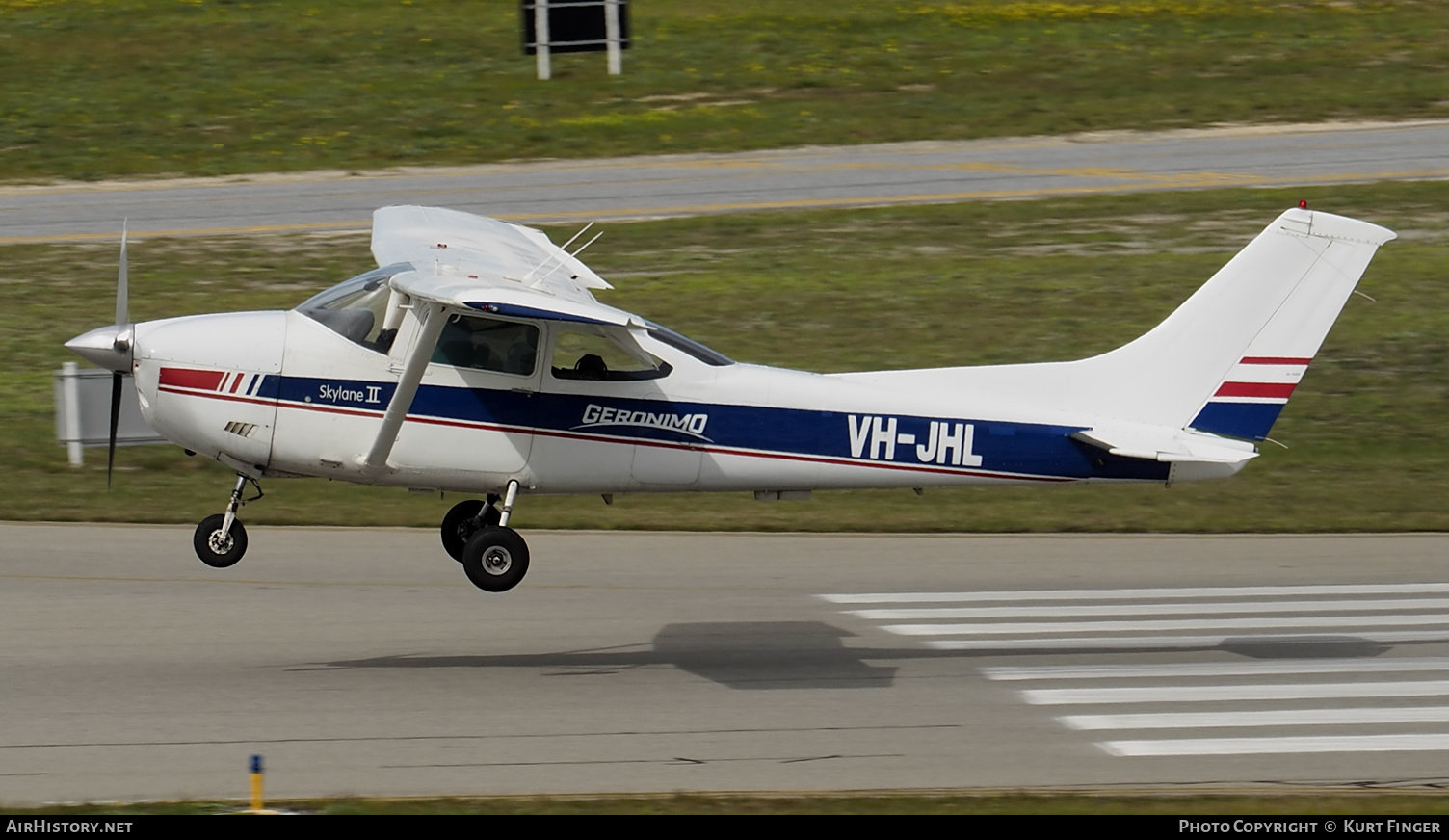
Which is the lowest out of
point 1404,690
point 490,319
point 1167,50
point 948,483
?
point 1404,690

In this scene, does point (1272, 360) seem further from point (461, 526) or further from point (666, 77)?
point (666, 77)

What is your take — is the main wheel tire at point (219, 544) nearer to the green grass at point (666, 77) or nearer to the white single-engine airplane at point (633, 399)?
the white single-engine airplane at point (633, 399)

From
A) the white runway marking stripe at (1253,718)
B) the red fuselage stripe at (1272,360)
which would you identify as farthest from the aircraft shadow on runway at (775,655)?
the red fuselage stripe at (1272,360)

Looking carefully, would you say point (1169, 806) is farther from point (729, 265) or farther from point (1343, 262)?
point (729, 265)

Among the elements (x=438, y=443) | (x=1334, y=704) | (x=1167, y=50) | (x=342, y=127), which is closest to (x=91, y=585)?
(x=438, y=443)

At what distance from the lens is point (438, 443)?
13.5m

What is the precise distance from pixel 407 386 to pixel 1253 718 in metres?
6.91

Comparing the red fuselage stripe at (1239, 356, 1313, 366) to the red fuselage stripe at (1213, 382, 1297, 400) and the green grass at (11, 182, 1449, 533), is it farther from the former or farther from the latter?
the green grass at (11, 182, 1449, 533)

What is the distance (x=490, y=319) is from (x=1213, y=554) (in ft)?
28.5

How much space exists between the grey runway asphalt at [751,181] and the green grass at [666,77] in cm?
93

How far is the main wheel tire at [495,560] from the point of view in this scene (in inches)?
Result: 529

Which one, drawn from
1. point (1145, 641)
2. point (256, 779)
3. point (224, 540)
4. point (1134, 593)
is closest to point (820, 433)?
point (1145, 641)

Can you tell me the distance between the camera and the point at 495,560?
44.2 feet

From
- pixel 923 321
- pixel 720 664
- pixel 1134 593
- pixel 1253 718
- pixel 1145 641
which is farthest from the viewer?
pixel 923 321
